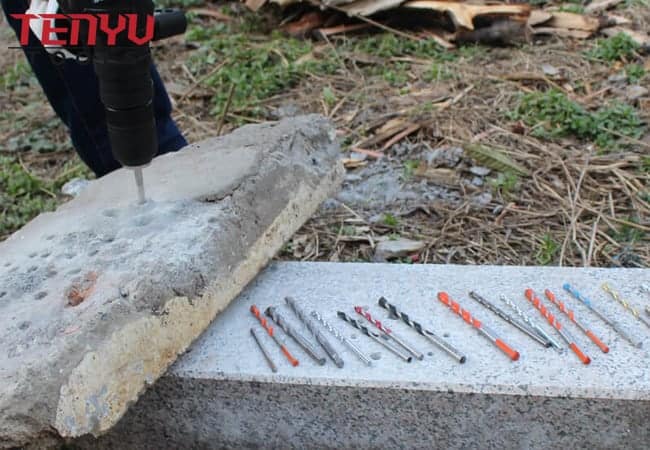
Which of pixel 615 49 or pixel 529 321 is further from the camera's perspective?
pixel 615 49

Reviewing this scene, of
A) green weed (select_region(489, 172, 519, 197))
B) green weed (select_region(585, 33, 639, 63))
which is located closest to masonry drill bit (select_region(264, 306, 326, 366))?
green weed (select_region(489, 172, 519, 197))

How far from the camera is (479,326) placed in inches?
87.0

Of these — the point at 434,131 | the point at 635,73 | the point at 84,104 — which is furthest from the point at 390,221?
the point at 635,73

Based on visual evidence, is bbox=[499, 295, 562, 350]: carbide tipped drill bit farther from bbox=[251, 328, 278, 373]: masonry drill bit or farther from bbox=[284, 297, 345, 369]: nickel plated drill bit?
bbox=[251, 328, 278, 373]: masonry drill bit

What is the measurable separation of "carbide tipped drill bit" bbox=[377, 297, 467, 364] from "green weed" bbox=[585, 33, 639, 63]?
2.99 meters

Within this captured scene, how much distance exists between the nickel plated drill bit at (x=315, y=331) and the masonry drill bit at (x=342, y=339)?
0.09 ft

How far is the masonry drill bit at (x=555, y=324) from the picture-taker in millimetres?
2076

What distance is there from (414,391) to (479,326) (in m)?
0.29

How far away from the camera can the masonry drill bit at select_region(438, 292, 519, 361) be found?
2.10 meters

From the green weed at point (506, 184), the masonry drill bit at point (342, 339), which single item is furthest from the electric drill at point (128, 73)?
the green weed at point (506, 184)

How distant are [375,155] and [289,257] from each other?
0.90 metres

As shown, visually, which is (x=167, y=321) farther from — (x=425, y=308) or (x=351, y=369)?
(x=425, y=308)

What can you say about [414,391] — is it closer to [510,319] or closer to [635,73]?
[510,319]

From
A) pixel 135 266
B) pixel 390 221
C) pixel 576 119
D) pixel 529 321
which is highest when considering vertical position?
pixel 135 266
